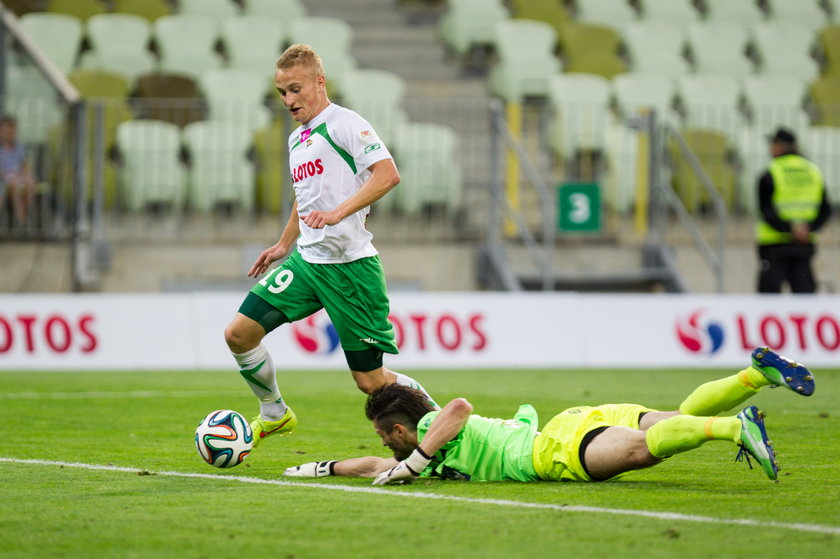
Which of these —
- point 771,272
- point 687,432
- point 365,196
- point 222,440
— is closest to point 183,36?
point 771,272

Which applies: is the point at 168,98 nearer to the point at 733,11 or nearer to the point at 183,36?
the point at 183,36

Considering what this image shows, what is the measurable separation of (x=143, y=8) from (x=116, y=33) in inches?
47.5

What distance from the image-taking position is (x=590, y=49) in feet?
74.9

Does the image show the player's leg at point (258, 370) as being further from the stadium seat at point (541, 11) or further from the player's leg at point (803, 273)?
the stadium seat at point (541, 11)

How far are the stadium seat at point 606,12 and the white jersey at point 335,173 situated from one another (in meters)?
16.2

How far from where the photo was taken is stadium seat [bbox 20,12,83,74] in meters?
20.2

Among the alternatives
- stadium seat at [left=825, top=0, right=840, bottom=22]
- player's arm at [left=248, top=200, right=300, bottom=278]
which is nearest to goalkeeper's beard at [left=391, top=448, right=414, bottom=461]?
player's arm at [left=248, top=200, right=300, bottom=278]

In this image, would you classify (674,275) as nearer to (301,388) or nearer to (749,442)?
(301,388)

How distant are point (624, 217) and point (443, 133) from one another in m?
2.84

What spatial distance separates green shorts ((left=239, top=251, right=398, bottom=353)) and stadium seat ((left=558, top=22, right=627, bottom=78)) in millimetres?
14677

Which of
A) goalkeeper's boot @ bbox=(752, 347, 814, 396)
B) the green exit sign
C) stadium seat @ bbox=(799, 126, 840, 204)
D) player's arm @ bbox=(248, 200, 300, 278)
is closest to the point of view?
goalkeeper's boot @ bbox=(752, 347, 814, 396)

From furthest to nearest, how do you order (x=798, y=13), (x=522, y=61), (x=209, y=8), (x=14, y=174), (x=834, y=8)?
(x=834, y=8), (x=798, y=13), (x=209, y=8), (x=522, y=61), (x=14, y=174)

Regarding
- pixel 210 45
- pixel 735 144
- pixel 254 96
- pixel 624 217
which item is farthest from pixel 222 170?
pixel 735 144

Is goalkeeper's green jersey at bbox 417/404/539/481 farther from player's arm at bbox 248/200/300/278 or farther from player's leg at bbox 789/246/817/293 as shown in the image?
player's leg at bbox 789/246/817/293
